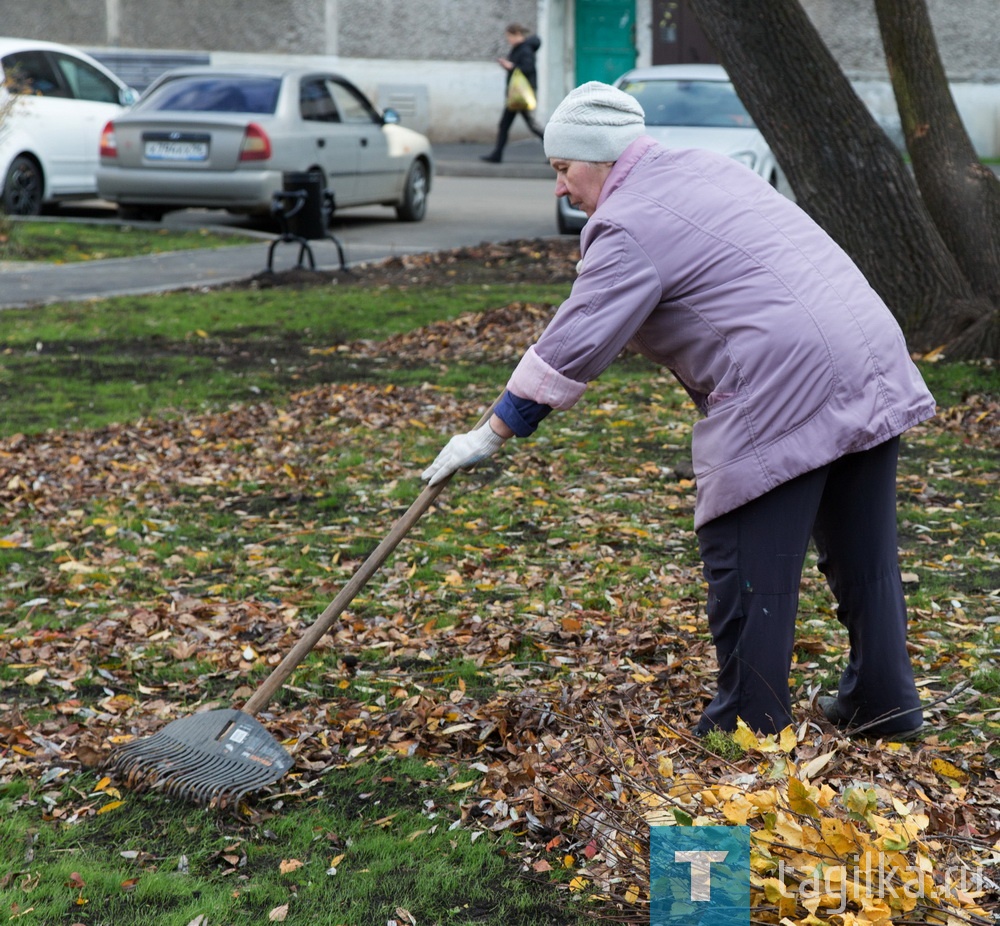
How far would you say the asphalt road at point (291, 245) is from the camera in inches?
479

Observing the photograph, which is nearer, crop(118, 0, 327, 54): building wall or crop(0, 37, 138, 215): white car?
crop(0, 37, 138, 215): white car

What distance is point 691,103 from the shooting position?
14250 millimetres

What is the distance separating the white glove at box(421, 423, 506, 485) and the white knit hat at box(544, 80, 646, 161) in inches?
27.2

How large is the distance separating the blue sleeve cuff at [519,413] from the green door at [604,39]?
79.5 feet

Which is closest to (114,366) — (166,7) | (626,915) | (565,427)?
(565,427)

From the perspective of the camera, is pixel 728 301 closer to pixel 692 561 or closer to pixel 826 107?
pixel 692 561

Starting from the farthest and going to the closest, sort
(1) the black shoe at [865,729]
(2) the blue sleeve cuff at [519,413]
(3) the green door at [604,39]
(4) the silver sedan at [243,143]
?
(3) the green door at [604,39] < (4) the silver sedan at [243,143] < (1) the black shoe at [865,729] < (2) the blue sleeve cuff at [519,413]

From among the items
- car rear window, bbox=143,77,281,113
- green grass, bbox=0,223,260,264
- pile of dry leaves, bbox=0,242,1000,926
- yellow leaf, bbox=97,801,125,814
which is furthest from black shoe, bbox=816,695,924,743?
car rear window, bbox=143,77,281,113

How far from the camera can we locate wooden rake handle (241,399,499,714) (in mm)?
3646

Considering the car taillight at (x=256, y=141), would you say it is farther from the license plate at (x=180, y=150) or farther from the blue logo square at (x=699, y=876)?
the blue logo square at (x=699, y=876)

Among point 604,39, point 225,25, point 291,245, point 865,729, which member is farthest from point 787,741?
point 225,25

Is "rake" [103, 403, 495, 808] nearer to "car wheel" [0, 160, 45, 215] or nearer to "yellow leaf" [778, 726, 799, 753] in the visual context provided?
"yellow leaf" [778, 726, 799, 753]

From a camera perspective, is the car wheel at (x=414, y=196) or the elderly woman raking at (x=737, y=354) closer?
the elderly woman raking at (x=737, y=354)

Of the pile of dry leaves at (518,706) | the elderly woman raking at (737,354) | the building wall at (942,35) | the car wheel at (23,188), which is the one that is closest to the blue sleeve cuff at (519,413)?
the elderly woman raking at (737,354)
